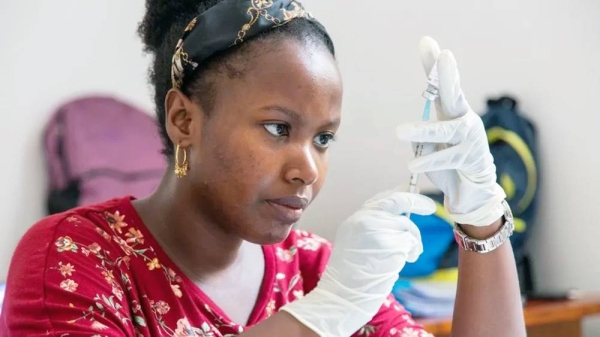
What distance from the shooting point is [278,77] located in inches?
42.9

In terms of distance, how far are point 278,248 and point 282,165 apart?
33 cm

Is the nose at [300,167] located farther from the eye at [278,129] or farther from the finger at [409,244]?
the finger at [409,244]

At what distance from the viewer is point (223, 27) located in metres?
1.13

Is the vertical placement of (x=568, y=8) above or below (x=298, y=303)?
above

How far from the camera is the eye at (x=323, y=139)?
1.13m

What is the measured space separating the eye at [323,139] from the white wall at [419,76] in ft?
3.71

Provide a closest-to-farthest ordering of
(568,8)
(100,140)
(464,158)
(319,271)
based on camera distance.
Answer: (464,158) < (319,271) < (568,8) < (100,140)

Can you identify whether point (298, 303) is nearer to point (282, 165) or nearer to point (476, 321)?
point (282, 165)

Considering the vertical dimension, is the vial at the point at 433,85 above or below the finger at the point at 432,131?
above

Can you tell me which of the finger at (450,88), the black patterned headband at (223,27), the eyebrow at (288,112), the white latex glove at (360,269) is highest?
the black patterned headband at (223,27)

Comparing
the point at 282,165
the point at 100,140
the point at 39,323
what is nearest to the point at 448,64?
the point at 282,165

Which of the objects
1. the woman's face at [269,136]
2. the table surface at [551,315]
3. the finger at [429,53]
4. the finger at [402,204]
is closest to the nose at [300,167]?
the woman's face at [269,136]

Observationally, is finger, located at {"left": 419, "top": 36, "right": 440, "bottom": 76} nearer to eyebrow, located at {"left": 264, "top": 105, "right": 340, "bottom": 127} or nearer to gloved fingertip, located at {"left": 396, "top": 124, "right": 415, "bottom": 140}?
gloved fingertip, located at {"left": 396, "top": 124, "right": 415, "bottom": 140}

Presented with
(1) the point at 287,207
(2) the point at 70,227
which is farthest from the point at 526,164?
(2) the point at 70,227
